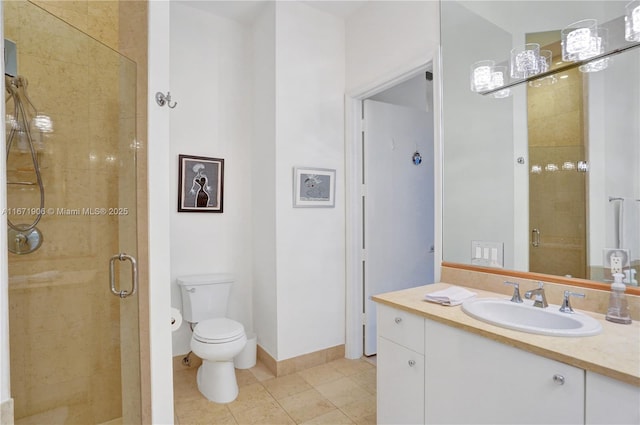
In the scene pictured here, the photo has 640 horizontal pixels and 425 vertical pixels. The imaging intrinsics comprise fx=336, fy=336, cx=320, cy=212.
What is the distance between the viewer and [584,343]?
1145mm

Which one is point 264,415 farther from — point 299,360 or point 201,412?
point 299,360

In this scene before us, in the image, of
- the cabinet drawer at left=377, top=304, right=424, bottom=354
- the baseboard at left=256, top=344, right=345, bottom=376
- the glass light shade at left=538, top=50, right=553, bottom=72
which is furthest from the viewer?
the baseboard at left=256, top=344, right=345, bottom=376

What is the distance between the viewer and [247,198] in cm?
299

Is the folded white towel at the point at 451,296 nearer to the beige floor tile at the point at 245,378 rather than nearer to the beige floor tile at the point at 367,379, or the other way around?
the beige floor tile at the point at 367,379

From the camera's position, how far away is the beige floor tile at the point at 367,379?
2.39 meters

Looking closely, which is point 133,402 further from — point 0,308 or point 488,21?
point 488,21

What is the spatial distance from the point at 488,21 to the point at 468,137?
678 mm

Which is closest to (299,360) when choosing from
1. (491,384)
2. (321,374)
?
(321,374)

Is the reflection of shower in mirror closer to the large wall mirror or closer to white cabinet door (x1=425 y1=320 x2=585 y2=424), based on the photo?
white cabinet door (x1=425 y1=320 x2=585 y2=424)

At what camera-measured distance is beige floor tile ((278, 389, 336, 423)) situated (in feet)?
6.84

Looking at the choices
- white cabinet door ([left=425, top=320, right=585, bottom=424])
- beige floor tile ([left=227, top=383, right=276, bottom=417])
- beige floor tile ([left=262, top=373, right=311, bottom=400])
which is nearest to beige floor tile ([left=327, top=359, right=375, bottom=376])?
beige floor tile ([left=262, top=373, right=311, bottom=400])

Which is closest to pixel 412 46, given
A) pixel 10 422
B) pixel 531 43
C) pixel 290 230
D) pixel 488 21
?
pixel 488 21

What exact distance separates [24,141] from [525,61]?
241 centimetres

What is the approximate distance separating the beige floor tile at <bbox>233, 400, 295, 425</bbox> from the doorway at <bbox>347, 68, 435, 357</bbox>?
922 mm
